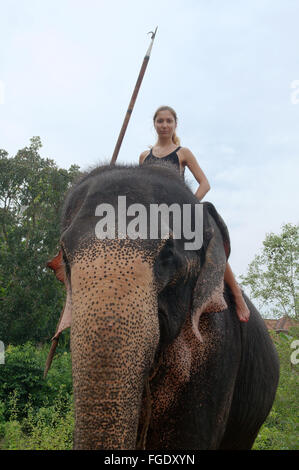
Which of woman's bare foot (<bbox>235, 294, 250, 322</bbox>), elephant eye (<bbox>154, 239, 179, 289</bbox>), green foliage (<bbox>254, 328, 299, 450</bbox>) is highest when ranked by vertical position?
elephant eye (<bbox>154, 239, 179, 289</bbox>)

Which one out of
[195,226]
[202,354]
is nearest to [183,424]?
[202,354]

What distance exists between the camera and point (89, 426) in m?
1.49

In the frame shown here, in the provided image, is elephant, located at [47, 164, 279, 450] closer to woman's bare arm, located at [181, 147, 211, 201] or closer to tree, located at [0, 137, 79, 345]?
woman's bare arm, located at [181, 147, 211, 201]

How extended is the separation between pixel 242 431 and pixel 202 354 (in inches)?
52.7

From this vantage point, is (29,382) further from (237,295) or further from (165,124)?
(237,295)

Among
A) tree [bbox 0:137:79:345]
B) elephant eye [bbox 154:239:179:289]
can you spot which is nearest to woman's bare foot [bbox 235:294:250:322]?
elephant eye [bbox 154:239:179:289]

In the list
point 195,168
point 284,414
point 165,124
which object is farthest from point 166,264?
point 284,414

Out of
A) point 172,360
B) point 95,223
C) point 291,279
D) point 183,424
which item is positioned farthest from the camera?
point 291,279

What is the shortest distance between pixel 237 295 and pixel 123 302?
1475mm

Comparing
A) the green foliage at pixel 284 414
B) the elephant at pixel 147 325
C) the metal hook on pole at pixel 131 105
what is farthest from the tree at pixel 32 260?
the elephant at pixel 147 325

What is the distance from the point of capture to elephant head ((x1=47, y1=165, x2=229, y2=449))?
59.6 inches

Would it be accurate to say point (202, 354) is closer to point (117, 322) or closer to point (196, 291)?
point (196, 291)

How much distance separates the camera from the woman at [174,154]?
115 inches

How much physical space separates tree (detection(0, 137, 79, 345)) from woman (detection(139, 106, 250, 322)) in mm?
12754
